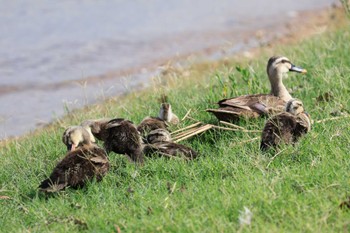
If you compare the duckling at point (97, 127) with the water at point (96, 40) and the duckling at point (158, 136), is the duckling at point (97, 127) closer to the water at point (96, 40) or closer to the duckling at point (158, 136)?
the duckling at point (158, 136)

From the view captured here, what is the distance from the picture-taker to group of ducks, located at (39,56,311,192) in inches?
258

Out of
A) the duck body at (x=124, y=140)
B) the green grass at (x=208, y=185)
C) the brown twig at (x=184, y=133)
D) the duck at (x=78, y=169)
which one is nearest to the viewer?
the green grass at (x=208, y=185)

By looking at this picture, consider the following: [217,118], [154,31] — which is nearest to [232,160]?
[217,118]

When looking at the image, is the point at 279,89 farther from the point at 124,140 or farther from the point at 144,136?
the point at 124,140

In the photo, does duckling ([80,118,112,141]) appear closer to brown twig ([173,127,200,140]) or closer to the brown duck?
the brown duck

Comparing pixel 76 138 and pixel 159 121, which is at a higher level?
pixel 76 138

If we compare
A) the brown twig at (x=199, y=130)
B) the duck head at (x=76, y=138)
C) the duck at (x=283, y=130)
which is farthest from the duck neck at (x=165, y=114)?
the duck at (x=283, y=130)

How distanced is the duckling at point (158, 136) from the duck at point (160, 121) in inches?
9.7

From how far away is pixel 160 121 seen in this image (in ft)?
25.5

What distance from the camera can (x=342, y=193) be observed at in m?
5.69

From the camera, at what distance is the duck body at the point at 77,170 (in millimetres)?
6480

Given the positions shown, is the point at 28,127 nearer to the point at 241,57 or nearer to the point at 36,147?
the point at 36,147

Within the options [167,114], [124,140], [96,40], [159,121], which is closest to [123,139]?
[124,140]

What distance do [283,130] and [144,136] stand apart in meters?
1.45
